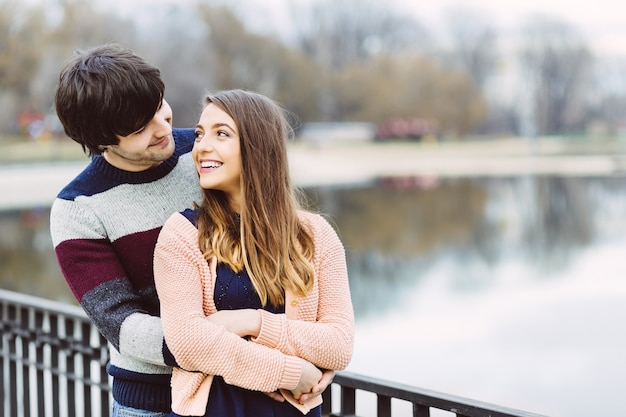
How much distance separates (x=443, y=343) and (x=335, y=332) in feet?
29.9

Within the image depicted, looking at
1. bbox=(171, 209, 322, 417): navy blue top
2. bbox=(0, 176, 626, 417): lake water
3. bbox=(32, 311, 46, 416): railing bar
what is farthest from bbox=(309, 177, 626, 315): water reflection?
bbox=(171, 209, 322, 417): navy blue top

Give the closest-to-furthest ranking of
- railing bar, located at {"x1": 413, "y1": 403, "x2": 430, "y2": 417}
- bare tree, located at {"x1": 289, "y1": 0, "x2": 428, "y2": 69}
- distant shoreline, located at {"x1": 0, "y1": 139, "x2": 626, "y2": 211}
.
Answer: railing bar, located at {"x1": 413, "y1": 403, "x2": 430, "y2": 417}
distant shoreline, located at {"x1": 0, "y1": 139, "x2": 626, "y2": 211}
bare tree, located at {"x1": 289, "y1": 0, "x2": 428, "y2": 69}

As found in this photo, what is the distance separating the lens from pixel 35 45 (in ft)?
164

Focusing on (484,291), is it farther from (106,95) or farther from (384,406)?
(106,95)

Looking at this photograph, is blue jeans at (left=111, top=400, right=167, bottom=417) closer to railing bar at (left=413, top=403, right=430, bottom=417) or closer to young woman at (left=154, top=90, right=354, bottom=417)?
young woman at (left=154, top=90, right=354, bottom=417)

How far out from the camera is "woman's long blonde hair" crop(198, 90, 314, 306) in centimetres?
175

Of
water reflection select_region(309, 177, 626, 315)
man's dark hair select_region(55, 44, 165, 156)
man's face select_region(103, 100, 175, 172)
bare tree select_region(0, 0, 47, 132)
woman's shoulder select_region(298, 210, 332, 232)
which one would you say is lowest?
water reflection select_region(309, 177, 626, 315)

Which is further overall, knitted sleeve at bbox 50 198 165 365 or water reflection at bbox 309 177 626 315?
water reflection at bbox 309 177 626 315

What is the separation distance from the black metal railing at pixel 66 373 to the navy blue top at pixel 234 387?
435 mm

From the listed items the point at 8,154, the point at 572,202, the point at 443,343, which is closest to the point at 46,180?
the point at 8,154

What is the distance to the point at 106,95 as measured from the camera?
1797 millimetres

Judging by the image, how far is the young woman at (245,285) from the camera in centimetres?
170

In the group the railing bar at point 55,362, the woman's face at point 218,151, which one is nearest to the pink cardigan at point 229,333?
the woman's face at point 218,151

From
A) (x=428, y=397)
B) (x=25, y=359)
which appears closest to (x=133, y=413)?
(x=428, y=397)
